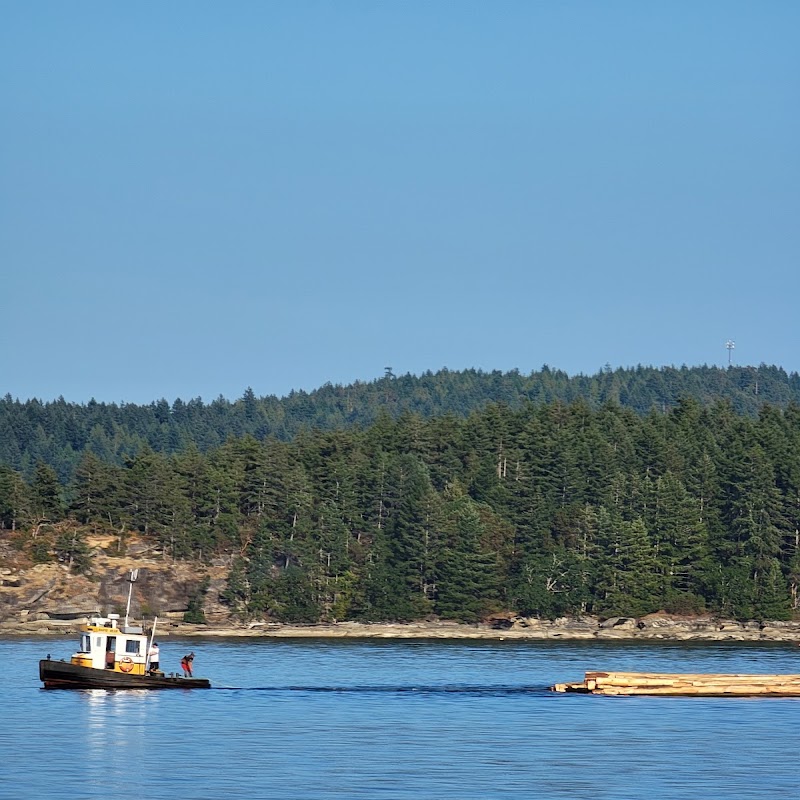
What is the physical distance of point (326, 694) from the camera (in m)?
103

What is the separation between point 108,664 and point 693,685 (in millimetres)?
34116

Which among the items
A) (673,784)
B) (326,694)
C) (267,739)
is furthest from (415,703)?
(673,784)

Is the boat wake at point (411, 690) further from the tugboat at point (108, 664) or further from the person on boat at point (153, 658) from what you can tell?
the tugboat at point (108, 664)

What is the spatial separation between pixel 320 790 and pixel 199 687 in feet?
135

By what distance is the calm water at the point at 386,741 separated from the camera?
62.2 meters

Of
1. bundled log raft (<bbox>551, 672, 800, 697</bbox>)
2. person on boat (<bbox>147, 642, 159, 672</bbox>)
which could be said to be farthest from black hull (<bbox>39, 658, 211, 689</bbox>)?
bundled log raft (<bbox>551, 672, 800, 697</bbox>)

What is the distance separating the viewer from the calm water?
62219mm

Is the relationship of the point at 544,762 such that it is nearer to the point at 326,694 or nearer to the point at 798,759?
the point at 798,759

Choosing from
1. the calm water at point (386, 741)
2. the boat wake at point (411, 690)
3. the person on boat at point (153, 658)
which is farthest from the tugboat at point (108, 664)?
the boat wake at point (411, 690)

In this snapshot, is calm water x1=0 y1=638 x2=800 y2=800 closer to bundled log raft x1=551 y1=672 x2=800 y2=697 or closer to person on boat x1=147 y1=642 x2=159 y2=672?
bundled log raft x1=551 y1=672 x2=800 y2=697

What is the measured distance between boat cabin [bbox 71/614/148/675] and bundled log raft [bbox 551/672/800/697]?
26.0 meters

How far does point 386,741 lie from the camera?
76.9 metres

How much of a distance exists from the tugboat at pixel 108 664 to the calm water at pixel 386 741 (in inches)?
30.5

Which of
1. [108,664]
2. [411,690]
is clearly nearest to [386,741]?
[108,664]
